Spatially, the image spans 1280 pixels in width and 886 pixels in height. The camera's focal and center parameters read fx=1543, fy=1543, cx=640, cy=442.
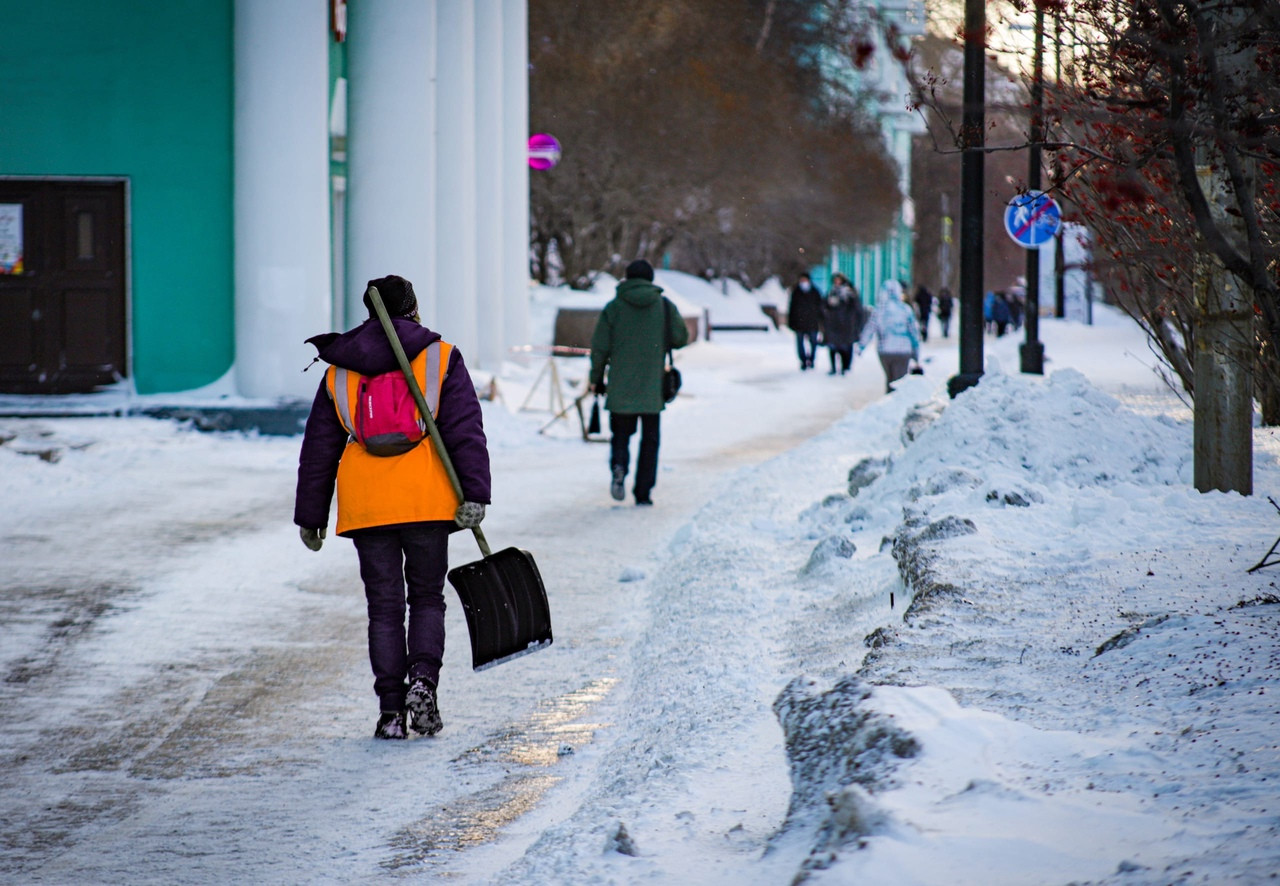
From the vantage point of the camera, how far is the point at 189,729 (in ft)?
17.8

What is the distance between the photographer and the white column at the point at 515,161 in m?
25.2

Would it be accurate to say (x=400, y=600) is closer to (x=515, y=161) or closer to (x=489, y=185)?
(x=489, y=185)

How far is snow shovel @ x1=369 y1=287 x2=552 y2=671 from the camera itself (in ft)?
18.0

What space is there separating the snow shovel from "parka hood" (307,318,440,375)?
27.3 inches

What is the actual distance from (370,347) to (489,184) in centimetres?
1871

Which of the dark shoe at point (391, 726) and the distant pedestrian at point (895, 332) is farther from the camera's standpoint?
the distant pedestrian at point (895, 332)

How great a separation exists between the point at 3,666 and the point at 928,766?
422cm

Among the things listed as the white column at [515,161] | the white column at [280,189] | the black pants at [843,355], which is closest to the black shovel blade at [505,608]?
the white column at [280,189]

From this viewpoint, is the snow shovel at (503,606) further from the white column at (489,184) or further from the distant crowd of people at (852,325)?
the white column at (489,184)

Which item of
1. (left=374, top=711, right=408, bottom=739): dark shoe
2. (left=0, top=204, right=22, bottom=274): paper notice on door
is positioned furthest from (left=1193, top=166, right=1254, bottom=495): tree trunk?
(left=0, top=204, right=22, bottom=274): paper notice on door

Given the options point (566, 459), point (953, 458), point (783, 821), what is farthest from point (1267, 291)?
point (566, 459)

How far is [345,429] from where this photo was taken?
17.3ft

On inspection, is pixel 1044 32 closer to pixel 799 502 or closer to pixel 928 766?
pixel 928 766

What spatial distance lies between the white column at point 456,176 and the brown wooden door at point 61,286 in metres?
5.05
